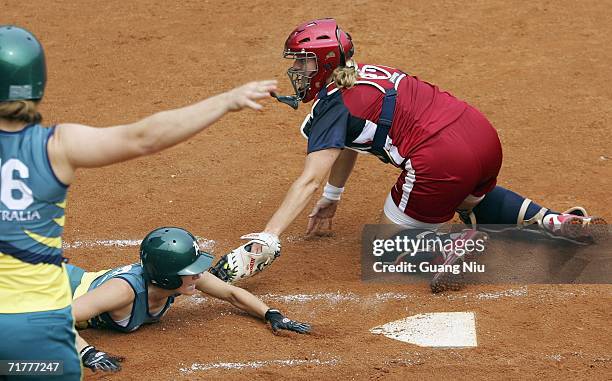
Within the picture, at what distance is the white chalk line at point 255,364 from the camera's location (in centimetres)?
634

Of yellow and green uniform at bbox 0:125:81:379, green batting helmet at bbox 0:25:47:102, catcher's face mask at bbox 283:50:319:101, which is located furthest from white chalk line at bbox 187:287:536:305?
green batting helmet at bbox 0:25:47:102

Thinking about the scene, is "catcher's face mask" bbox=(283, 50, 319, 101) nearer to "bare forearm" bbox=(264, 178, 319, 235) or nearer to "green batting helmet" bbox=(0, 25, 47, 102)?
"bare forearm" bbox=(264, 178, 319, 235)

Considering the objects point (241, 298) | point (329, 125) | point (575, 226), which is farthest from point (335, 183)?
point (575, 226)

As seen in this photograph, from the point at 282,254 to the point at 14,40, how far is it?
13.3 feet

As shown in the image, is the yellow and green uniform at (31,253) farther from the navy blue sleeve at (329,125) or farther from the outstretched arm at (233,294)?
the navy blue sleeve at (329,125)

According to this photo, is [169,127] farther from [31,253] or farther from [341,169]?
[341,169]

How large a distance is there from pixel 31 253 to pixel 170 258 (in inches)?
79.8

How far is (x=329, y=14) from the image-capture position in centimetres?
1238

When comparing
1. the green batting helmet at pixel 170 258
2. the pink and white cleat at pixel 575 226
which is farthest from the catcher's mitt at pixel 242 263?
the pink and white cleat at pixel 575 226

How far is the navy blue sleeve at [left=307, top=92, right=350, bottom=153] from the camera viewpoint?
7.25 m

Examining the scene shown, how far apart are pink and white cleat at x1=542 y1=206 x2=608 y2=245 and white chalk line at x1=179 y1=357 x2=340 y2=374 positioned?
7.97 ft

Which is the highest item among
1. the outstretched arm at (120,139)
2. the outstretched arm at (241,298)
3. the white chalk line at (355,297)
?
the outstretched arm at (120,139)

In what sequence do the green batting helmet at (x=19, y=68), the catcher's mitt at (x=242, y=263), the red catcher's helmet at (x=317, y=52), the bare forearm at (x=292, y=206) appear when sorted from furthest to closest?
the red catcher's helmet at (x=317, y=52)
the catcher's mitt at (x=242, y=263)
the bare forearm at (x=292, y=206)
the green batting helmet at (x=19, y=68)

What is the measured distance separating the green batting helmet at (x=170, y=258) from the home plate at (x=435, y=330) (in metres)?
1.32
